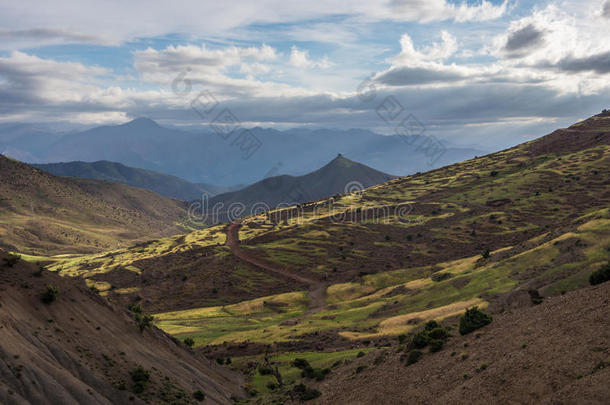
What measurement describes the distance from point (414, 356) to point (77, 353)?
3320 centimetres

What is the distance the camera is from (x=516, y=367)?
1196 inches

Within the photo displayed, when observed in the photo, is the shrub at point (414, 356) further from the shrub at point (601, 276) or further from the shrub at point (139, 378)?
the shrub at point (139, 378)

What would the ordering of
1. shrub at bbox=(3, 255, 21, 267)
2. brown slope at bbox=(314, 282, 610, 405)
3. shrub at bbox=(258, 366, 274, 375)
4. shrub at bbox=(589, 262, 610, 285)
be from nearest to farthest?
brown slope at bbox=(314, 282, 610, 405) → shrub at bbox=(589, 262, 610, 285) → shrub at bbox=(3, 255, 21, 267) → shrub at bbox=(258, 366, 274, 375)

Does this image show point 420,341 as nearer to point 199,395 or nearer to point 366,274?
point 199,395

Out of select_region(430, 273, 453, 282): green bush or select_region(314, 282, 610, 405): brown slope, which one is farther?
select_region(430, 273, 453, 282): green bush

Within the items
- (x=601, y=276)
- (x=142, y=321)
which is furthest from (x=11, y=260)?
(x=601, y=276)

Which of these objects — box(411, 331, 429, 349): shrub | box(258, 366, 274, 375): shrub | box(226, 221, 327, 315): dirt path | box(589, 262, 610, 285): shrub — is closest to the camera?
box(589, 262, 610, 285): shrub

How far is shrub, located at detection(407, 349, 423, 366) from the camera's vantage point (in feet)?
134

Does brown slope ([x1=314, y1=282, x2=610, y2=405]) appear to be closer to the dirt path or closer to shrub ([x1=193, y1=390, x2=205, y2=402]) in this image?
shrub ([x1=193, y1=390, x2=205, y2=402])

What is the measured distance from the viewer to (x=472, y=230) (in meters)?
168

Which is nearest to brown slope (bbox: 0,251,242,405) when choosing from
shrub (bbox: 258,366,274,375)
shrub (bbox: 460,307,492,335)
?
shrub (bbox: 258,366,274,375)

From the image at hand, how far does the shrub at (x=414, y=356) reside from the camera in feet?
134

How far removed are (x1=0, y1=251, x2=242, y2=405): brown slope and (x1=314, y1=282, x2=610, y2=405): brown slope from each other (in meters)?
18.2

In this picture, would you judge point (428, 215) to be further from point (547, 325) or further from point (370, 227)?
point (547, 325)
